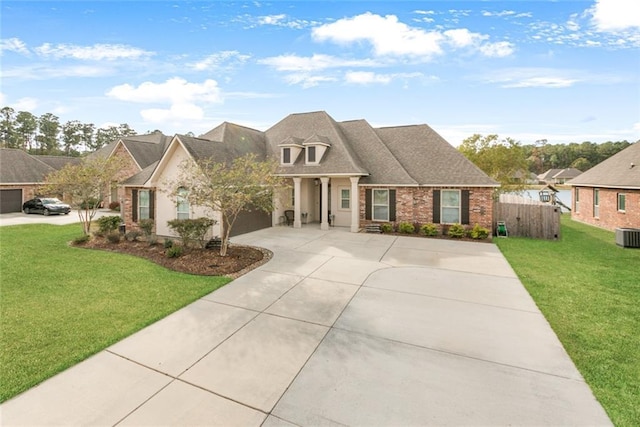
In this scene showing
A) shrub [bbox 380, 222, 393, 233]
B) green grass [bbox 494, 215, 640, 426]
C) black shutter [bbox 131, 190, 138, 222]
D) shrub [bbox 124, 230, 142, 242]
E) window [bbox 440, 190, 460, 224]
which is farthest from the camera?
black shutter [bbox 131, 190, 138, 222]

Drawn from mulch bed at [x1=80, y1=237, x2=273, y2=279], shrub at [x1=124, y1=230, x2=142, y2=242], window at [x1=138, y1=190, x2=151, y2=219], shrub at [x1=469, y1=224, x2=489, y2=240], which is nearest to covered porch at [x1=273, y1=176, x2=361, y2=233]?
mulch bed at [x1=80, y1=237, x2=273, y2=279]

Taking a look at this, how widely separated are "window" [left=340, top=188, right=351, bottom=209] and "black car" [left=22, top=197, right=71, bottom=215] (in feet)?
78.9

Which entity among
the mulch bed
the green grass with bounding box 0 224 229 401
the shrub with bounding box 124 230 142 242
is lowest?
the green grass with bounding box 0 224 229 401

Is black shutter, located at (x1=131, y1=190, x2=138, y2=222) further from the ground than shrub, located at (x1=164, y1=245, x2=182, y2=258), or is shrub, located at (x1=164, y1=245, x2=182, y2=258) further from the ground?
black shutter, located at (x1=131, y1=190, x2=138, y2=222)

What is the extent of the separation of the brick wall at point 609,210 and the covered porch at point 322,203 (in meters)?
14.9

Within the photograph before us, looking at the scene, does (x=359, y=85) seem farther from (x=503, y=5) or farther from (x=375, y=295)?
(x=375, y=295)

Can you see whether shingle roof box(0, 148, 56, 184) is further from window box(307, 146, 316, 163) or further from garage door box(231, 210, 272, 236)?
window box(307, 146, 316, 163)

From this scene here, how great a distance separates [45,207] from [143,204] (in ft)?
51.2

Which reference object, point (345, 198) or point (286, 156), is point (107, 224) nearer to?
point (286, 156)

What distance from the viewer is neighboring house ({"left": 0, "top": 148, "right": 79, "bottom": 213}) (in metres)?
25.8

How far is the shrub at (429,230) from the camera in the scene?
15016 mm

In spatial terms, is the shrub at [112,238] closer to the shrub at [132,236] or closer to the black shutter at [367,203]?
the shrub at [132,236]

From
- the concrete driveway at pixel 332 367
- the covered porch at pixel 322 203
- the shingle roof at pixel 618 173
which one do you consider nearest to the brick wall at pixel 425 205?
the covered porch at pixel 322 203

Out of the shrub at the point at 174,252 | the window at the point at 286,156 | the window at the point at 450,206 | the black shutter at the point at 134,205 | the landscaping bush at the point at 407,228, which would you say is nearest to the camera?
the shrub at the point at 174,252
